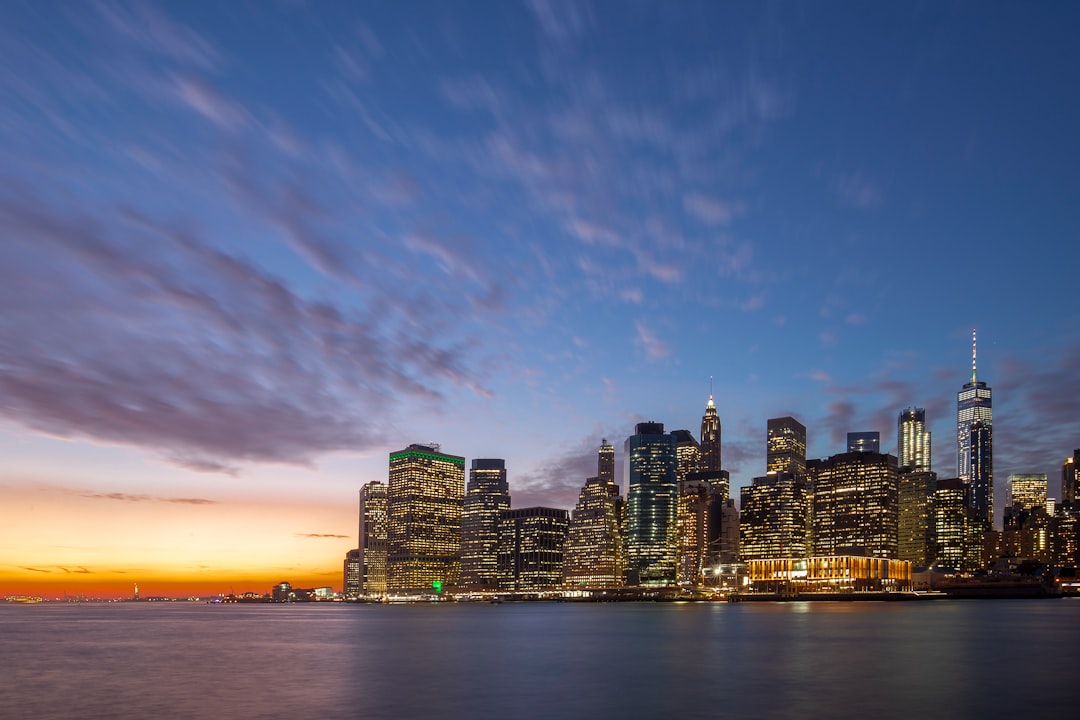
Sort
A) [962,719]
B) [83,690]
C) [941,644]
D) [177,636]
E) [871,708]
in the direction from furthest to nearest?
[177,636] → [941,644] → [83,690] → [871,708] → [962,719]

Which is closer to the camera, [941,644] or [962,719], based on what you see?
[962,719]

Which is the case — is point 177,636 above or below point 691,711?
below

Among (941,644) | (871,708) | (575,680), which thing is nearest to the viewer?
(871,708)

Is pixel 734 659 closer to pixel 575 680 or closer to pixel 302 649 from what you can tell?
pixel 575 680

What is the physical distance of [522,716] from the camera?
50.4 meters

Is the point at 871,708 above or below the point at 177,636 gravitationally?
above

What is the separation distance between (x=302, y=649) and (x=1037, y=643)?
7994 centimetres

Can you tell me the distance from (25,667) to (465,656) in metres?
37.9

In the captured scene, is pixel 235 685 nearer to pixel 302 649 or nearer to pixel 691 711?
pixel 691 711

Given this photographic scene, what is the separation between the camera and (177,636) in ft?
435

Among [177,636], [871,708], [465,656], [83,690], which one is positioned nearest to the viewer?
[871,708]

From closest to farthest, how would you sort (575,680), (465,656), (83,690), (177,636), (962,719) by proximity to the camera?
(962,719) < (83,690) < (575,680) < (465,656) < (177,636)

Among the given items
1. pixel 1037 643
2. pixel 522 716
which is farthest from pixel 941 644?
pixel 522 716

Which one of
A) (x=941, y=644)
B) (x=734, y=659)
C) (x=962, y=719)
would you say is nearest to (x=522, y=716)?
(x=962, y=719)
